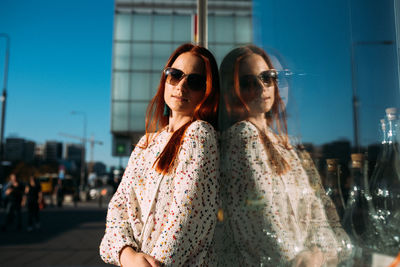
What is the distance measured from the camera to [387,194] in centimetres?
84

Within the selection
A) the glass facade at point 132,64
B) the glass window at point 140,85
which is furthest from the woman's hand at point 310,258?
the glass window at point 140,85

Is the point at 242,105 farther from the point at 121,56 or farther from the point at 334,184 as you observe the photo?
the point at 121,56

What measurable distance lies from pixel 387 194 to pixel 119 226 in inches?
37.3

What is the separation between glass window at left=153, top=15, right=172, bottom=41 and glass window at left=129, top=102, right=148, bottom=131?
445cm

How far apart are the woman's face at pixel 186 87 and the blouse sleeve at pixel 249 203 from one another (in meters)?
0.23

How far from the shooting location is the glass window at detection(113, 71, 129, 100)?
17812 mm

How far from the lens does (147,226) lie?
125 centimetres

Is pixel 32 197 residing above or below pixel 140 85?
below

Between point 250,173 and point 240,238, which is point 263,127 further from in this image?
point 240,238

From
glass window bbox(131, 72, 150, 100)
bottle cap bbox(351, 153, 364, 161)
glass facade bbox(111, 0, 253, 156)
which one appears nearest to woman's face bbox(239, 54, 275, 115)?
bottle cap bbox(351, 153, 364, 161)

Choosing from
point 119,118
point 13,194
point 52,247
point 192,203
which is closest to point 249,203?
point 192,203

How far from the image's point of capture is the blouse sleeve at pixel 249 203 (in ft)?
4.21

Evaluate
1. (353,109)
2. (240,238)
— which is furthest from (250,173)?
(353,109)

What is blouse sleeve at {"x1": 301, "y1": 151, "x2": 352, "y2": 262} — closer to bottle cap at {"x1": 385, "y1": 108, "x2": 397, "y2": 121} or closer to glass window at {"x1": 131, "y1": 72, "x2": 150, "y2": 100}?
bottle cap at {"x1": 385, "y1": 108, "x2": 397, "y2": 121}
